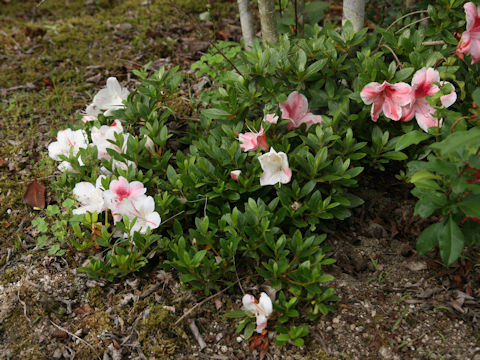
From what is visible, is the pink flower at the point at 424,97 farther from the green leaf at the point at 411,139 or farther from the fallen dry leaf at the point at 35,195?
the fallen dry leaf at the point at 35,195

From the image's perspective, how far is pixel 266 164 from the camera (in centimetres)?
204

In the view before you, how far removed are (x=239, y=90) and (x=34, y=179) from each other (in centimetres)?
131

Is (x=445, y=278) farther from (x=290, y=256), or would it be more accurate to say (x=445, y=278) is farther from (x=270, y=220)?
(x=270, y=220)

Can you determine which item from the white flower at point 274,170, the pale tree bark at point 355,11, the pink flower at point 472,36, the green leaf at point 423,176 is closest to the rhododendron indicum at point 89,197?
the white flower at point 274,170

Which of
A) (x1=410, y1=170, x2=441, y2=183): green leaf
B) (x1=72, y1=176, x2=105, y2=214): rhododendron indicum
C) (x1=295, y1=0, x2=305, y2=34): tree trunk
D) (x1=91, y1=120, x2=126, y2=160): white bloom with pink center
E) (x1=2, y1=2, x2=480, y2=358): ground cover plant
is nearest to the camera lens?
(x1=410, y1=170, x2=441, y2=183): green leaf

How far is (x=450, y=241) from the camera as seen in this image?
1743mm

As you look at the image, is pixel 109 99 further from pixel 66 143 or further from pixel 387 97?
pixel 387 97

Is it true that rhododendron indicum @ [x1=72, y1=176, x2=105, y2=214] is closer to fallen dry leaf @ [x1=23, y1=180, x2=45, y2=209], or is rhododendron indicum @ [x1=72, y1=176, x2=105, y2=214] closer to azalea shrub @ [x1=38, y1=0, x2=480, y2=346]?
azalea shrub @ [x1=38, y1=0, x2=480, y2=346]

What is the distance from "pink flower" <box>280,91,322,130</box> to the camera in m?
2.26

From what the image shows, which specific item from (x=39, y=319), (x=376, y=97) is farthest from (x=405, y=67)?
(x=39, y=319)

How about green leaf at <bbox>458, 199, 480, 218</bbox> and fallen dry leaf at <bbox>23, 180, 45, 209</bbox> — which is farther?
fallen dry leaf at <bbox>23, 180, 45, 209</bbox>

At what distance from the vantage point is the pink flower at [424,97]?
2.02 metres

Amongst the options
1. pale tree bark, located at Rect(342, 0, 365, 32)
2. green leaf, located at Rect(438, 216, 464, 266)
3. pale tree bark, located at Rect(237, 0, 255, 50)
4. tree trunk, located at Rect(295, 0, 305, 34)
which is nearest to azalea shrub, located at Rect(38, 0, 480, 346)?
green leaf, located at Rect(438, 216, 464, 266)

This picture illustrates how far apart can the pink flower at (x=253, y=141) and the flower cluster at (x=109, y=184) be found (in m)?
0.52
